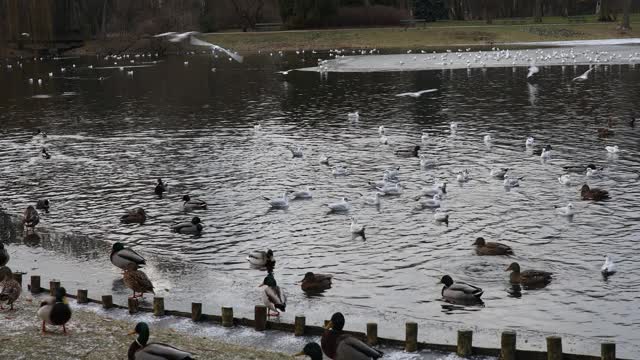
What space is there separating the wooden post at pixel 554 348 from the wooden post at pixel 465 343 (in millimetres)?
1341

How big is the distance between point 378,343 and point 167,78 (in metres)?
58.9

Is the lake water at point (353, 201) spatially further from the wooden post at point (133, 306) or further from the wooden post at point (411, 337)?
the wooden post at point (411, 337)

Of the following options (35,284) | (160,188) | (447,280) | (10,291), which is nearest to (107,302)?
(10,291)

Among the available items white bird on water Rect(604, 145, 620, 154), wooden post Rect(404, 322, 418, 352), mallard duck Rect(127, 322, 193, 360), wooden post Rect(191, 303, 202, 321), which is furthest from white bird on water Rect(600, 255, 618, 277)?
white bird on water Rect(604, 145, 620, 154)

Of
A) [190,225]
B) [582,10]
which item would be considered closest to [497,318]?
[190,225]

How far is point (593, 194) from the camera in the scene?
1069 inches

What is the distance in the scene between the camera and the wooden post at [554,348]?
47.3ft

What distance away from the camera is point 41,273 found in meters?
21.9

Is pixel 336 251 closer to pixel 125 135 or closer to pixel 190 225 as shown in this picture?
pixel 190 225

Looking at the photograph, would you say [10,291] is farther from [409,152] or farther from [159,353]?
[409,152]

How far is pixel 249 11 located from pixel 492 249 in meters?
104

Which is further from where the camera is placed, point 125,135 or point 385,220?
point 125,135

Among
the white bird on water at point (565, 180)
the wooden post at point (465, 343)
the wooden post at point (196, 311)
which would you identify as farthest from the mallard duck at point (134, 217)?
the white bird on water at point (565, 180)

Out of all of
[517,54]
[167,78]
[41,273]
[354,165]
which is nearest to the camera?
[41,273]
